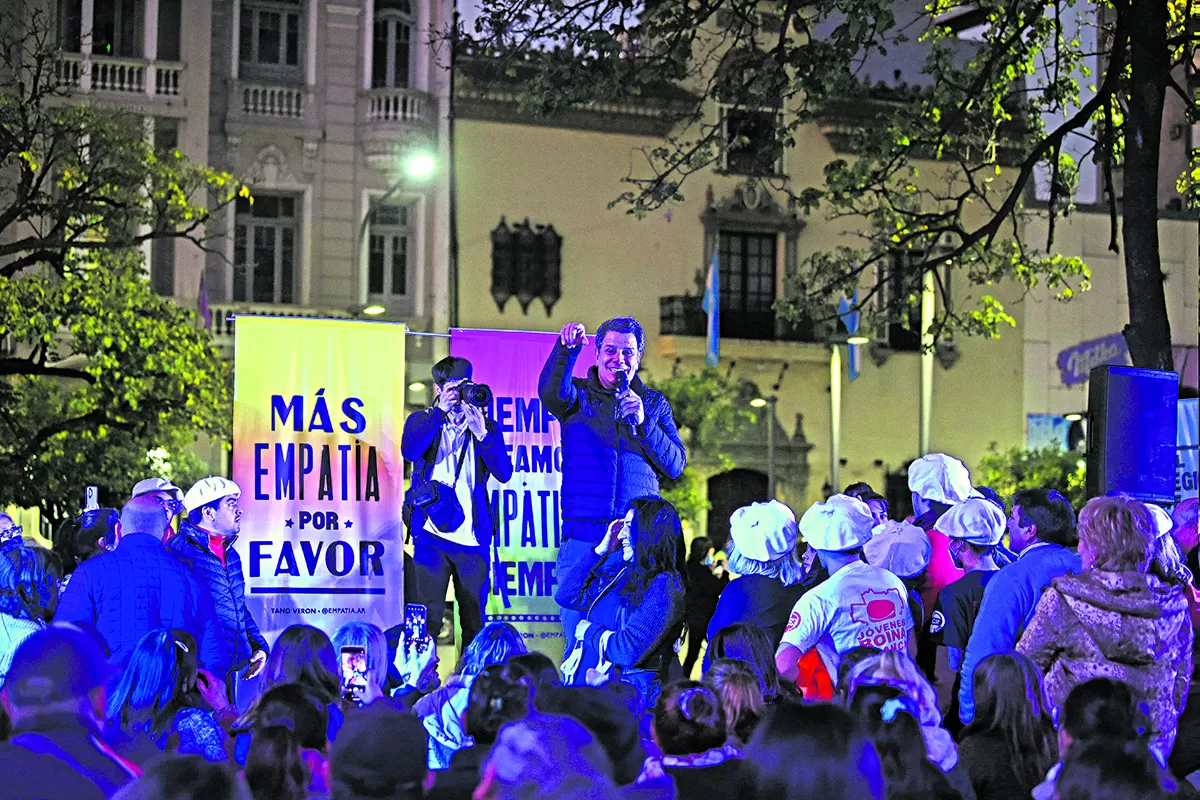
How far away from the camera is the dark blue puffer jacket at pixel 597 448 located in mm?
8414

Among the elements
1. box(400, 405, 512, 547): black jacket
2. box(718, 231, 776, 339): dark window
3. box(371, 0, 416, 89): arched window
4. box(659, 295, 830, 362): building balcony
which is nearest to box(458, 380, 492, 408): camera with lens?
box(400, 405, 512, 547): black jacket

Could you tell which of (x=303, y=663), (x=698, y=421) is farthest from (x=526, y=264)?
(x=303, y=663)

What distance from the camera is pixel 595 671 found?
301 inches

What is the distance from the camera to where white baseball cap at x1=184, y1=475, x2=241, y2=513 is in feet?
27.5

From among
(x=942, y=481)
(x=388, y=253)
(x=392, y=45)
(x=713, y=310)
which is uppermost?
(x=392, y=45)

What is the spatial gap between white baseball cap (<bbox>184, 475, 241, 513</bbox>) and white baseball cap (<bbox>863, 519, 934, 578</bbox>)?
10.8ft

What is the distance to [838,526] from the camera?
6703 millimetres

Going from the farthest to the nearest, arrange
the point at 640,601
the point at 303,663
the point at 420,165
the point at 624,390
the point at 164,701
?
the point at 420,165, the point at 624,390, the point at 640,601, the point at 164,701, the point at 303,663

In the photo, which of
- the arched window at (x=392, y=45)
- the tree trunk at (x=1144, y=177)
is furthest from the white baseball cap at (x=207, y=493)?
the arched window at (x=392, y=45)

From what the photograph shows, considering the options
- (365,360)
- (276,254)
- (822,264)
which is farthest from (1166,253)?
(365,360)

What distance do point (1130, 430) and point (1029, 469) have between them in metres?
26.7

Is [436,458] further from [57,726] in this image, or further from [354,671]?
[57,726]

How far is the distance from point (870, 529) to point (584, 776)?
3680 mm

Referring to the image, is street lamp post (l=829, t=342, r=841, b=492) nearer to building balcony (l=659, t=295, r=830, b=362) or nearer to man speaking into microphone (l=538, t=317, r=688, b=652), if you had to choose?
building balcony (l=659, t=295, r=830, b=362)
